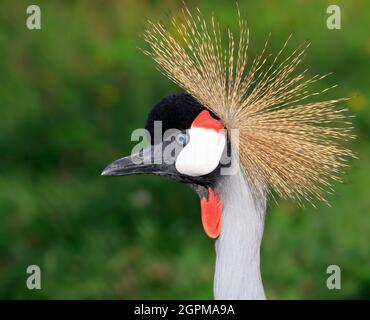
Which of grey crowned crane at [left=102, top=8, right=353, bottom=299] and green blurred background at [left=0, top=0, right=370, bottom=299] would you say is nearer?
grey crowned crane at [left=102, top=8, right=353, bottom=299]

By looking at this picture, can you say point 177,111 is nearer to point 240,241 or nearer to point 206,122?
point 206,122

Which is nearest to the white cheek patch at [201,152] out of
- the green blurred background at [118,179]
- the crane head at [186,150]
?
the crane head at [186,150]

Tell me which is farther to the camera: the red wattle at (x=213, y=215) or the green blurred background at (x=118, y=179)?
the green blurred background at (x=118, y=179)

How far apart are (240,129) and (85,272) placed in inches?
71.8

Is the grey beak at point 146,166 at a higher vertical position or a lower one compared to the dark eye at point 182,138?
lower

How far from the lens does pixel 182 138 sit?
8.10ft

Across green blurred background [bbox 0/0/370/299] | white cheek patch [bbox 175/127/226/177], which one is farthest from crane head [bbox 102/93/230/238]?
green blurred background [bbox 0/0/370/299]

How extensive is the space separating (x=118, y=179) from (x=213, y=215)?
1926mm

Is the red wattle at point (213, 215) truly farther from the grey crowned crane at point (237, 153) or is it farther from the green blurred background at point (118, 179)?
the green blurred background at point (118, 179)

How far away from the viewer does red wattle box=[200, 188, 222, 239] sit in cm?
248

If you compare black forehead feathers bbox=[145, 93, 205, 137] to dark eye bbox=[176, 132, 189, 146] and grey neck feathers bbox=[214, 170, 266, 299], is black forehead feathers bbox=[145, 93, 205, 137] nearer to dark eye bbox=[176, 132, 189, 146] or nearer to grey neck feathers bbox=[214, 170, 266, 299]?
dark eye bbox=[176, 132, 189, 146]

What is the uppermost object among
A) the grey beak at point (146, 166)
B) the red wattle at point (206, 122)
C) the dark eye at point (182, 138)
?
the red wattle at point (206, 122)

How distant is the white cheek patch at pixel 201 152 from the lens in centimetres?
243
